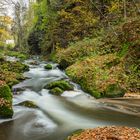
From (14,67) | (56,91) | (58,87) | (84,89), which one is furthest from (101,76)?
(14,67)

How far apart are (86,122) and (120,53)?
897 centimetres

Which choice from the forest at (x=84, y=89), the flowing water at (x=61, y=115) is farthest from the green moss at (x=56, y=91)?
the flowing water at (x=61, y=115)

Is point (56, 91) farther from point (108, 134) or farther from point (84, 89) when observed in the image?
point (108, 134)

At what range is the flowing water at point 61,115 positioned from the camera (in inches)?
378

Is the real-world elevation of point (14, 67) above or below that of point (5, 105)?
above

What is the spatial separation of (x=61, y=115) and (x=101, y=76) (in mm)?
5363

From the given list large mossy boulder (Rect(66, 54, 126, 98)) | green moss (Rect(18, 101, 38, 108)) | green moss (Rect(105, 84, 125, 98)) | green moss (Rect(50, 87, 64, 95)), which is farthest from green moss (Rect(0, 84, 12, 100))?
green moss (Rect(105, 84, 125, 98))

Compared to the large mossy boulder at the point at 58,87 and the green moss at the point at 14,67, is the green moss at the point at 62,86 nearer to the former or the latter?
the large mossy boulder at the point at 58,87

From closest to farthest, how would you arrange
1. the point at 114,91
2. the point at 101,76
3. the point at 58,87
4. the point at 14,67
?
the point at 114,91
the point at 58,87
the point at 101,76
the point at 14,67

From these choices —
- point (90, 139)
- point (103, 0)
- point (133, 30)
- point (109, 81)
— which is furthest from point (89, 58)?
point (90, 139)

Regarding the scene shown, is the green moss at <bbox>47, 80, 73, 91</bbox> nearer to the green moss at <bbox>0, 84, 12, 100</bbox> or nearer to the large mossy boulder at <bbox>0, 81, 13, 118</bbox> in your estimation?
the green moss at <bbox>0, 84, 12, 100</bbox>

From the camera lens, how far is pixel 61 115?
11.7 metres

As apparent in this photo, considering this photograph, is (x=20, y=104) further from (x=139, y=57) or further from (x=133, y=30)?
(x=133, y=30)

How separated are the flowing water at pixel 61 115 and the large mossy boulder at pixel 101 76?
0.61 metres
